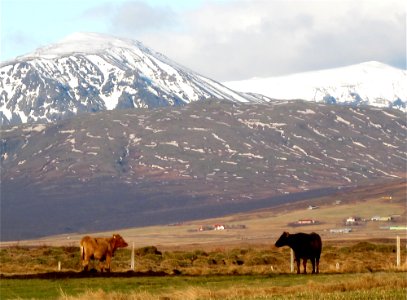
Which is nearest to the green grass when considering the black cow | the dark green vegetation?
the dark green vegetation

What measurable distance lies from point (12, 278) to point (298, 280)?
1272cm

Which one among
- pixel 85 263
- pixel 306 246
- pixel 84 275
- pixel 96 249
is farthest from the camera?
pixel 96 249

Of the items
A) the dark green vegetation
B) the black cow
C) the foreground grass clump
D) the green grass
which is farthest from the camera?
the foreground grass clump

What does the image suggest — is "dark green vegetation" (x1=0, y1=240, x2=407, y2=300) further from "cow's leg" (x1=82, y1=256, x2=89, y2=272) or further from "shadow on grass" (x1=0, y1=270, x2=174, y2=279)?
"cow's leg" (x1=82, y1=256, x2=89, y2=272)

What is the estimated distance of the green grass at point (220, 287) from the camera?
28.4 meters

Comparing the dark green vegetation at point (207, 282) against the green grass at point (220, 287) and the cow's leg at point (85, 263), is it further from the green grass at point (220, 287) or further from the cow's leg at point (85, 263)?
the cow's leg at point (85, 263)

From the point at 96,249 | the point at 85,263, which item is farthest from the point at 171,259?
the point at 85,263

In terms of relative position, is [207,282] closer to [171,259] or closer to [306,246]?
[306,246]

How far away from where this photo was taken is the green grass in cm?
2842

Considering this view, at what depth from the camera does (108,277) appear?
137 feet

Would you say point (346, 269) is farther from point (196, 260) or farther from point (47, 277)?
point (196, 260)

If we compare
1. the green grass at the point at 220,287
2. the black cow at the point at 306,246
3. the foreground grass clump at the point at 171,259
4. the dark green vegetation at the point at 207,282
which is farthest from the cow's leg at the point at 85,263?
the black cow at the point at 306,246

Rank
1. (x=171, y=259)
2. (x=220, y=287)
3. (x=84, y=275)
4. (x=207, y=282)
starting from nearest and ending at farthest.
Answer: (x=220, y=287) → (x=207, y=282) → (x=84, y=275) → (x=171, y=259)

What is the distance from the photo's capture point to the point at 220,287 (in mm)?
34938
